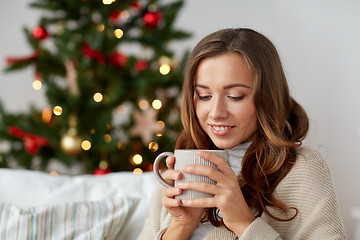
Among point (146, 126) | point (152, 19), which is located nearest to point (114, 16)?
point (152, 19)

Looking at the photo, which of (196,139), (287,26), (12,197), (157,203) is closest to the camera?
(196,139)

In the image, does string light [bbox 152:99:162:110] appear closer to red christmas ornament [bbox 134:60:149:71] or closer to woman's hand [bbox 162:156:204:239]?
red christmas ornament [bbox 134:60:149:71]

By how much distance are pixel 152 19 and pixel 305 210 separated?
1.57 metres

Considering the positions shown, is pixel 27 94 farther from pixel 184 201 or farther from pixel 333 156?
pixel 184 201

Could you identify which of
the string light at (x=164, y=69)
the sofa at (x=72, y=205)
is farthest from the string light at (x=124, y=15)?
the sofa at (x=72, y=205)

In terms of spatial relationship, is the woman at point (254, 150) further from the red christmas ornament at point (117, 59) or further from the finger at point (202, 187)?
the red christmas ornament at point (117, 59)

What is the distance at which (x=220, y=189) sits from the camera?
0.91 m

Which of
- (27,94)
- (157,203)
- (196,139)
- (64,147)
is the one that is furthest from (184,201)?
(27,94)

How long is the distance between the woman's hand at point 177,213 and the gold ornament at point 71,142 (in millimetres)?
1308

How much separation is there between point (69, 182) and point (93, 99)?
768mm

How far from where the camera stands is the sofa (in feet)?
4.36

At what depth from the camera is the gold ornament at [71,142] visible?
2.32 metres

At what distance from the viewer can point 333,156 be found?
210cm

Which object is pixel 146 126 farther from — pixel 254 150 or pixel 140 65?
pixel 254 150
